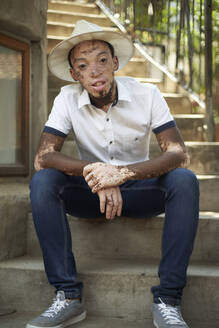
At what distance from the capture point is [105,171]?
260cm

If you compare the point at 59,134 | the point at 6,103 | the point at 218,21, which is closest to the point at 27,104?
the point at 6,103

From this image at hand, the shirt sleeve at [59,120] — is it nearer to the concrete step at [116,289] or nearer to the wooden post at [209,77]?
the concrete step at [116,289]

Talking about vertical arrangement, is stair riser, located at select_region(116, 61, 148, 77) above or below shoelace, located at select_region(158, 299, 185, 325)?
above

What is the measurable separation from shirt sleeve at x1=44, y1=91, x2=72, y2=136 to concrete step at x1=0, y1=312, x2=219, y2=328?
3.62 feet

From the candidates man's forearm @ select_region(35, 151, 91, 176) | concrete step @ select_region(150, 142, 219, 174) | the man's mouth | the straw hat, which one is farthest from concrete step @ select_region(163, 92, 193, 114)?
man's forearm @ select_region(35, 151, 91, 176)

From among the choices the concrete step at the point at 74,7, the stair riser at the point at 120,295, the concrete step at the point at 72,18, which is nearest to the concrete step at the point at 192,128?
the concrete step at the point at 72,18

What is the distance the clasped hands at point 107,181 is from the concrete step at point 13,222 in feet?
2.26

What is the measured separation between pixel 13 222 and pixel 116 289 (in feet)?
2.73

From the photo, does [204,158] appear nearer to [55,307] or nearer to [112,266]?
[112,266]

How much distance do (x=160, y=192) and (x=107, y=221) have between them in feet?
1.74

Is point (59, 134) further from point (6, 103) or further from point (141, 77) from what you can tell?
point (141, 77)

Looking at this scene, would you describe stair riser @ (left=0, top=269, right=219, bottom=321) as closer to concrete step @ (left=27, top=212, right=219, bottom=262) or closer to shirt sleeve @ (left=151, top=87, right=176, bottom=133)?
concrete step @ (left=27, top=212, right=219, bottom=262)

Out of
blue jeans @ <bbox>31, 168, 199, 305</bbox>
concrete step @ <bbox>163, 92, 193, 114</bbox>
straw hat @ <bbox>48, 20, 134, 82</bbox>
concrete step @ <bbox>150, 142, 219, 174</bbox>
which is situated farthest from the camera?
concrete step @ <bbox>163, 92, 193, 114</bbox>

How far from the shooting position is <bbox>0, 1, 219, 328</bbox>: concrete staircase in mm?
2660
